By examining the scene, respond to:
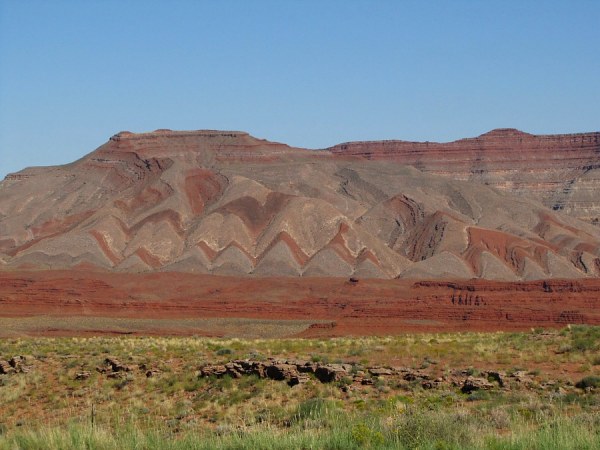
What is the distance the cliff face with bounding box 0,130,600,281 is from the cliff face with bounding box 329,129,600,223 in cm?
85

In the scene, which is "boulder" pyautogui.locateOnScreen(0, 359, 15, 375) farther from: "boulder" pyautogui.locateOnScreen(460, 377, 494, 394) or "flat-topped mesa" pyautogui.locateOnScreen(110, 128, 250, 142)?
"flat-topped mesa" pyautogui.locateOnScreen(110, 128, 250, 142)

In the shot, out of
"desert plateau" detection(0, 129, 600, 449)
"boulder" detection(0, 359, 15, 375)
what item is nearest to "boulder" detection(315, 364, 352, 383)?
"desert plateau" detection(0, 129, 600, 449)

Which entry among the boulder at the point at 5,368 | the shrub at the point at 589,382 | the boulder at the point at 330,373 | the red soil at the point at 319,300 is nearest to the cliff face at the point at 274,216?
the red soil at the point at 319,300

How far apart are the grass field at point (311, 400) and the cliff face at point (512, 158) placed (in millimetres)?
137558

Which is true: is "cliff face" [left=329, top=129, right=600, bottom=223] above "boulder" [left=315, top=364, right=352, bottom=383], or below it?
above

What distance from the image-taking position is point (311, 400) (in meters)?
19.1

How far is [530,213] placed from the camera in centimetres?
13038

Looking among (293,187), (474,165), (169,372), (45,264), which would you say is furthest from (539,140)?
(169,372)

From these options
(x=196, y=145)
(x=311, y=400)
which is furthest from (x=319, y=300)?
(x=196, y=145)

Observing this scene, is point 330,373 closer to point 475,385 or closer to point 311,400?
point 311,400

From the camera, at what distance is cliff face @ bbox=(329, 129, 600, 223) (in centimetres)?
16462

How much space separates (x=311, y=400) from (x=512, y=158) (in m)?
160

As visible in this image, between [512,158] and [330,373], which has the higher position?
[512,158]

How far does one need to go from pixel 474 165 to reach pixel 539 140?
13042mm
